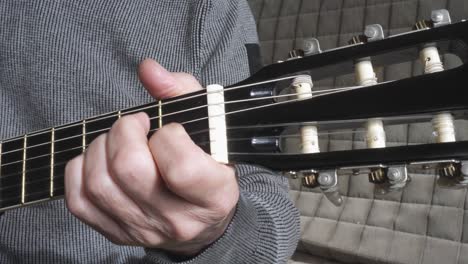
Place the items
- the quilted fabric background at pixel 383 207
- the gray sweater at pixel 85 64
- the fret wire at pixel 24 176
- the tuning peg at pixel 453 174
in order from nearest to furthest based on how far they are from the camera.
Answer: the tuning peg at pixel 453 174
the fret wire at pixel 24 176
the gray sweater at pixel 85 64
the quilted fabric background at pixel 383 207

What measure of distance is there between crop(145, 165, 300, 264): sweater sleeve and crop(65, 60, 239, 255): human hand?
21mm

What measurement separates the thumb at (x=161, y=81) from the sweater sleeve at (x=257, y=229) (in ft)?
0.41

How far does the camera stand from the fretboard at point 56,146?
20.5 inches

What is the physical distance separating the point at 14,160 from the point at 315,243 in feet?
2.43

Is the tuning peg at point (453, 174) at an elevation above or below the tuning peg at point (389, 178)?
above

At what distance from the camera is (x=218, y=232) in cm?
55

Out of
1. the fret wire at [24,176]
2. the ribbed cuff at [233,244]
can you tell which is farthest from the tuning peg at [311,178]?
the fret wire at [24,176]

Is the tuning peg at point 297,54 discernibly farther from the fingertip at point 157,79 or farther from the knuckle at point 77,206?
the knuckle at point 77,206

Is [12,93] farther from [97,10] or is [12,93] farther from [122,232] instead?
[122,232]

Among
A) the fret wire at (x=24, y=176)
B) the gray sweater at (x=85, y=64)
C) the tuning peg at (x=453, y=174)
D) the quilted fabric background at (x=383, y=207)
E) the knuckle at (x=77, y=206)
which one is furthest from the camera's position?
the quilted fabric background at (x=383, y=207)

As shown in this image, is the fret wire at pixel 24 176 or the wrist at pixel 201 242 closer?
the wrist at pixel 201 242

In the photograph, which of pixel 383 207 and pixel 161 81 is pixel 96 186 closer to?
pixel 161 81

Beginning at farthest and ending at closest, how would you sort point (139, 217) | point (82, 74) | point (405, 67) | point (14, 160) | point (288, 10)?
point (288, 10)
point (405, 67)
point (82, 74)
point (14, 160)
point (139, 217)

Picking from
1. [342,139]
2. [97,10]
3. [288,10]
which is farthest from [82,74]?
[288,10]
